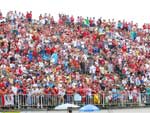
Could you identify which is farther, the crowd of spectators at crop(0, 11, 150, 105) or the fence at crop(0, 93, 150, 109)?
the crowd of spectators at crop(0, 11, 150, 105)

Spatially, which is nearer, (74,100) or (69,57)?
(74,100)

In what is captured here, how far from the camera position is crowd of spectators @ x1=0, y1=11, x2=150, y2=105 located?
2961 centimetres

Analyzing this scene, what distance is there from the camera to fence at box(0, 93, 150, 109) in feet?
90.6

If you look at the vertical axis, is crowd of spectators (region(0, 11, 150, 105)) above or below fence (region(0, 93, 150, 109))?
above

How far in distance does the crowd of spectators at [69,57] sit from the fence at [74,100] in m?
0.26

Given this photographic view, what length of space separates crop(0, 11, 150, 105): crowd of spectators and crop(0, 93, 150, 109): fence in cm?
26

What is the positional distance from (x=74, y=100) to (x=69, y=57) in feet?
15.6

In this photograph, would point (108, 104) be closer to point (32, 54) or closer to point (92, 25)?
point (32, 54)

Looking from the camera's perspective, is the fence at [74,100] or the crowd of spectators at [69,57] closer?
the fence at [74,100]

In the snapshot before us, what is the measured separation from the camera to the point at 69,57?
3328 centimetres

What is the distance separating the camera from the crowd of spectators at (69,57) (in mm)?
29609

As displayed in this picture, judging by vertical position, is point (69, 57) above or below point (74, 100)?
above

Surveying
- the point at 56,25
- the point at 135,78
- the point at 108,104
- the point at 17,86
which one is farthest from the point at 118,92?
the point at 56,25

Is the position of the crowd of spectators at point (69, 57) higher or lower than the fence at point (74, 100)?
higher
